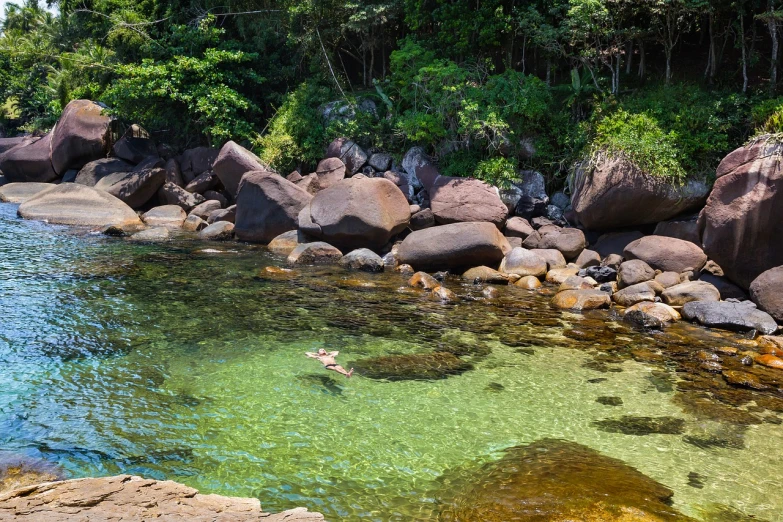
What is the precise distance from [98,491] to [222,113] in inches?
669

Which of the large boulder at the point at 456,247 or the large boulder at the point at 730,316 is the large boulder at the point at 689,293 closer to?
the large boulder at the point at 730,316

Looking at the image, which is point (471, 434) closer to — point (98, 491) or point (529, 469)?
point (529, 469)

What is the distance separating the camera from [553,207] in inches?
588

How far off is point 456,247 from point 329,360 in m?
5.96

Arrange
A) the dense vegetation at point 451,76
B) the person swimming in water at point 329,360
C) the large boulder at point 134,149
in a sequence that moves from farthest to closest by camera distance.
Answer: the large boulder at point 134,149 < the dense vegetation at point 451,76 < the person swimming in water at point 329,360

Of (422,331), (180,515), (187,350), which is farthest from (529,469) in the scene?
(187,350)

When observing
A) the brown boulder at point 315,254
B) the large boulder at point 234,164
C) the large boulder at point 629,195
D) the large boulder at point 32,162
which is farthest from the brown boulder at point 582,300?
the large boulder at point 32,162

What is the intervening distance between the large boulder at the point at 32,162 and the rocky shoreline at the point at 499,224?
4.20 ft

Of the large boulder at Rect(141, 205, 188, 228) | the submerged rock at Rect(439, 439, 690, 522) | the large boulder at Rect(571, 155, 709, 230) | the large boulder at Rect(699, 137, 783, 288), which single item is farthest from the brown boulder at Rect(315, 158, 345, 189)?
the submerged rock at Rect(439, 439, 690, 522)

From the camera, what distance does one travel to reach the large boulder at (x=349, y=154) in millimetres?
17625

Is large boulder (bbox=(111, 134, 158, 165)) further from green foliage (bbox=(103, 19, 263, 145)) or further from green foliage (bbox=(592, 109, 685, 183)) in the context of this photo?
green foliage (bbox=(592, 109, 685, 183))

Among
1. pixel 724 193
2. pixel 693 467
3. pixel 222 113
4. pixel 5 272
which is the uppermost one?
pixel 222 113

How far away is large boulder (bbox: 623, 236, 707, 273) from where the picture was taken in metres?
11.7

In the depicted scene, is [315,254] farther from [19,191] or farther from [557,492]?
[19,191]
